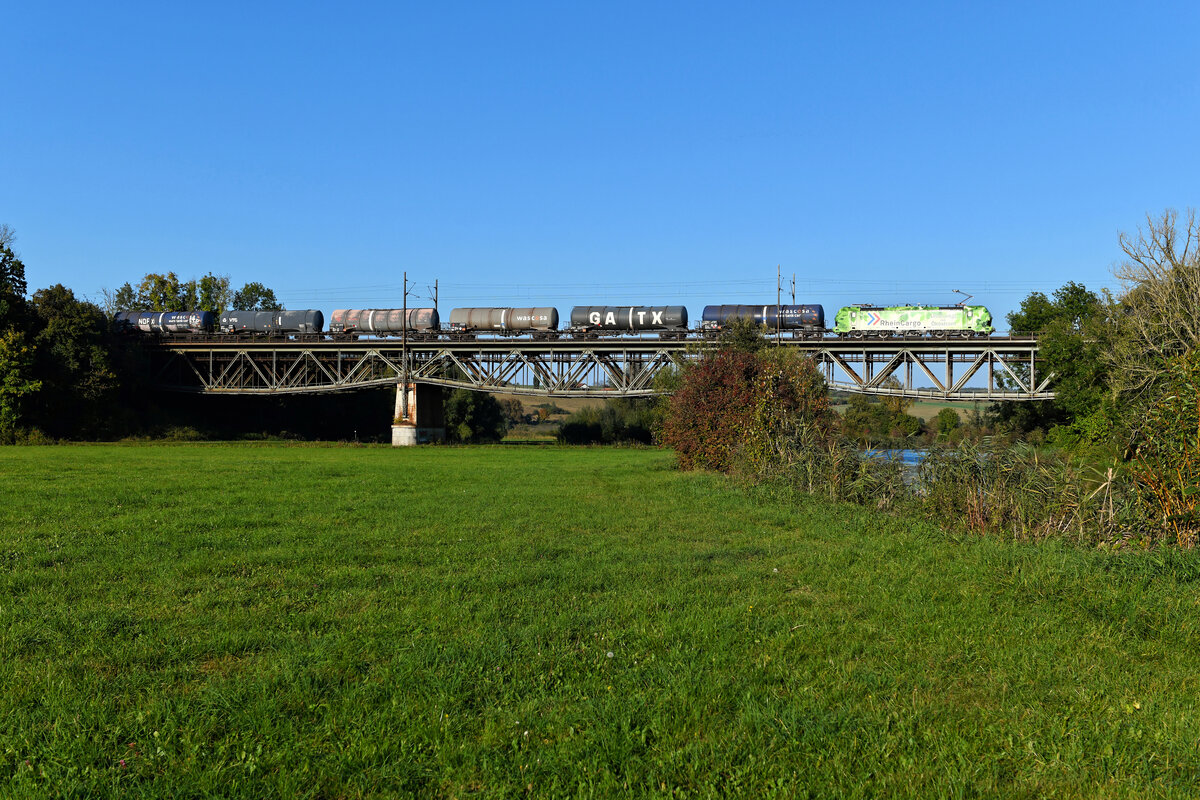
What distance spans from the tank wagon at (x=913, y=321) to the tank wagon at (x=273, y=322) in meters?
46.6

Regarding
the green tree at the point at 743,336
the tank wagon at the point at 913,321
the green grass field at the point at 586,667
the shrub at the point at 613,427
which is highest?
the tank wagon at the point at 913,321

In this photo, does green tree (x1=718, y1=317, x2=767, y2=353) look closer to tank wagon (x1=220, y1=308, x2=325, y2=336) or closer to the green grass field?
the green grass field

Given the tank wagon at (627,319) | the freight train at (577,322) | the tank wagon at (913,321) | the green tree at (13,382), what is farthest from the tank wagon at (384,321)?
the tank wagon at (913,321)

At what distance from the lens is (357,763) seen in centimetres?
442

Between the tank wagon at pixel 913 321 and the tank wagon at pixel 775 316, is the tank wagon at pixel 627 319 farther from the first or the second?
the tank wagon at pixel 913 321

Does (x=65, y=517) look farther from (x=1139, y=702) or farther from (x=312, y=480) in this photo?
(x=1139, y=702)

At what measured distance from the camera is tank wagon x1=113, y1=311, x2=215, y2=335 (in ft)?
240

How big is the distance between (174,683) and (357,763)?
1.96 meters

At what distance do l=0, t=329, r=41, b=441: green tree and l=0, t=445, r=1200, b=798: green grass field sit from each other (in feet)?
168

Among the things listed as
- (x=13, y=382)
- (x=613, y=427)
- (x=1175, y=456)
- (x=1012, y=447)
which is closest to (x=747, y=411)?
(x=1012, y=447)

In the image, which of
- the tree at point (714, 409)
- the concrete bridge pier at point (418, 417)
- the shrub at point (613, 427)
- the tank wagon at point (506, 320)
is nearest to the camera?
the tree at point (714, 409)

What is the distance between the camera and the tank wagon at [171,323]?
2876 inches

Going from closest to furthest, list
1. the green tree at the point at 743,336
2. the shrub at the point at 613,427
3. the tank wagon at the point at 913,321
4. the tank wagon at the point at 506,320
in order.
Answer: the green tree at the point at 743,336 < the tank wagon at the point at 913,321 < the tank wagon at the point at 506,320 < the shrub at the point at 613,427

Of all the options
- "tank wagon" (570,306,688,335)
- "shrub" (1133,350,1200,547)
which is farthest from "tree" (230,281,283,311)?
"shrub" (1133,350,1200,547)
